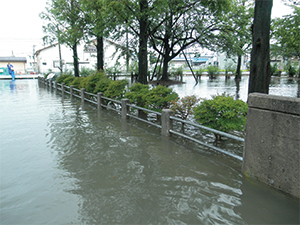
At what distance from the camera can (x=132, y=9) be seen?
42.8ft

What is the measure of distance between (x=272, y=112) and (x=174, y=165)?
7.47 ft

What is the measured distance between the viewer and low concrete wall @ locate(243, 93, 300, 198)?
367 cm

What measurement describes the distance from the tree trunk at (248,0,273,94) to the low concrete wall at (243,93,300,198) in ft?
11.5

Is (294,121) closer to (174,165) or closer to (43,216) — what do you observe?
(174,165)

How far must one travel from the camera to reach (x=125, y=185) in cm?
439

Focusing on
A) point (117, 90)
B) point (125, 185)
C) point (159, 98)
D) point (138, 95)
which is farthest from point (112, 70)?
point (125, 185)

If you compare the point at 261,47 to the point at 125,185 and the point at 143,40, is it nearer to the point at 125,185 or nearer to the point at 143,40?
the point at 125,185

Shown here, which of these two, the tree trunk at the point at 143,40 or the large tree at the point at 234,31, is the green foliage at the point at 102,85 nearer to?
the tree trunk at the point at 143,40

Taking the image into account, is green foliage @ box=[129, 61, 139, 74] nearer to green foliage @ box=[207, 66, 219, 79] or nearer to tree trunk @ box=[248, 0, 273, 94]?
green foliage @ box=[207, 66, 219, 79]

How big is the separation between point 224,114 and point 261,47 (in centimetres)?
263

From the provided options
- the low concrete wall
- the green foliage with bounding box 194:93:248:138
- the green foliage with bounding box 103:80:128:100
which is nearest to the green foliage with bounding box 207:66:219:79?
the green foliage with bounding box 103:80:128:100

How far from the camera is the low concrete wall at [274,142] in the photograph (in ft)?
12.0

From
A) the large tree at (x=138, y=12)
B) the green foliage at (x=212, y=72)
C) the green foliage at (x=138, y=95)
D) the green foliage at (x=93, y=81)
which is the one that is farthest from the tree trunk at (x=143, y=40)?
the green foliage at (x=212, y=72)

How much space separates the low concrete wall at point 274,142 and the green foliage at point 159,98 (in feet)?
14.7
